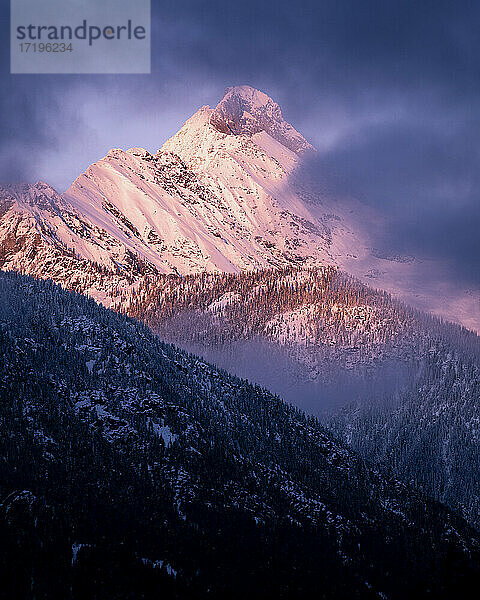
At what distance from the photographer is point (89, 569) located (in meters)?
186

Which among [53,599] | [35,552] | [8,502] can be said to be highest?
[8,502]

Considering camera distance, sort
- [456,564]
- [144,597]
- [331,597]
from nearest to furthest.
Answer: [456,564], [144,597], [331,597]

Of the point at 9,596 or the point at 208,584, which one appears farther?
the point at 208,584

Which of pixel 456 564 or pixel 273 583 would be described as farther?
pixel 273 583

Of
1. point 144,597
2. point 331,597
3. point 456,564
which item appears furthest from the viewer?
point 331,597

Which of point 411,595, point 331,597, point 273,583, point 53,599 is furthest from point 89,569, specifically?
point 411,595

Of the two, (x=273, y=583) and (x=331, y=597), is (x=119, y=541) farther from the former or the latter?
(x=331, y=597)

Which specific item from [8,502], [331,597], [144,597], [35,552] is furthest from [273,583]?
[8,502]

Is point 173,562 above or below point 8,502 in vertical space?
below

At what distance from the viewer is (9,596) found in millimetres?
173750

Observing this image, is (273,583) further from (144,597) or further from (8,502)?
(8,502)

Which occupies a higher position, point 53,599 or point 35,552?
point 35,552

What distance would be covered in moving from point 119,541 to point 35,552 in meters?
21.4

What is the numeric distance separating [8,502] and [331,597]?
286ft
